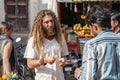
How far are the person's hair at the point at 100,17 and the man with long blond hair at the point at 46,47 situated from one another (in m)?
0.89

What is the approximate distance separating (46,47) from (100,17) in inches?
43.8

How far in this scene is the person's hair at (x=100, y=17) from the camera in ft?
11.7

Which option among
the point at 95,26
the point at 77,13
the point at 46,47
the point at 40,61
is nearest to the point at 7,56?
Result: the point at 46,47

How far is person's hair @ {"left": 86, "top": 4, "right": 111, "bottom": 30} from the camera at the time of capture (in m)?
3.58

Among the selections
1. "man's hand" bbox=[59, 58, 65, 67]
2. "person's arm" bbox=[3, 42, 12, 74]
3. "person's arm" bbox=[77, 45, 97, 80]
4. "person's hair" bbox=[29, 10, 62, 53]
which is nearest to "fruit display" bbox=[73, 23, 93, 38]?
"person's arm" bbox=[3, 42, 12, 74]

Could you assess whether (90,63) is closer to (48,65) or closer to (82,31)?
(48,65)

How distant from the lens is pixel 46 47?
4555 millimetres

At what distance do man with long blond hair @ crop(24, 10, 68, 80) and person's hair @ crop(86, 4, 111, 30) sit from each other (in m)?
0.89

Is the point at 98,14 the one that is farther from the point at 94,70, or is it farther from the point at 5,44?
the point at 5,44

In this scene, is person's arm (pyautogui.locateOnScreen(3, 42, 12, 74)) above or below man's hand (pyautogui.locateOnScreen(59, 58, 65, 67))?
below

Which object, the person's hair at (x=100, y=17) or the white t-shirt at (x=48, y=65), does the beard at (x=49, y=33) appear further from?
the person's hair at (x=100, y=17)

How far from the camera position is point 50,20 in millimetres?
4559

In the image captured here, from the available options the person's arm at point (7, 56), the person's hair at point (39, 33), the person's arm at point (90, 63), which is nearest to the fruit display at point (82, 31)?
the person's arm at point (7, 56)

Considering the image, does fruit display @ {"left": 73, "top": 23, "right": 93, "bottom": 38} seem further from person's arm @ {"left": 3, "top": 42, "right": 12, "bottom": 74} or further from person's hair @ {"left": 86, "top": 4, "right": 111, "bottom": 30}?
person's hair @ {"left": 86, "top": 4, "right": 111, "bottom": 30}
